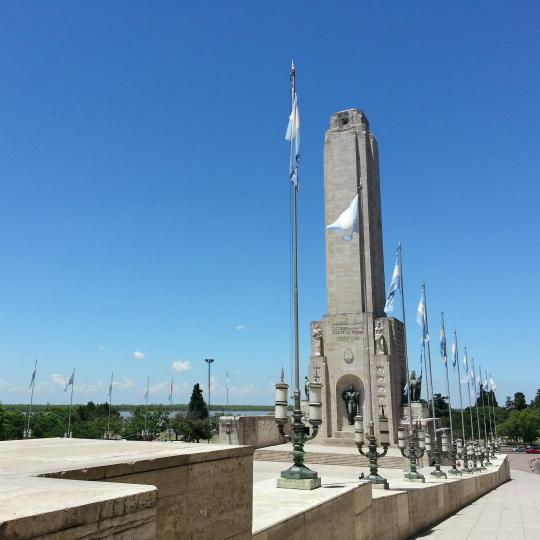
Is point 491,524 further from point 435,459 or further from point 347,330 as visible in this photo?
point 347,330

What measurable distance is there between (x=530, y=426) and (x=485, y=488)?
71.5 m

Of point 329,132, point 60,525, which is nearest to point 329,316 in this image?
point 329,132

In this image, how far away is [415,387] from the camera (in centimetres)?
3600

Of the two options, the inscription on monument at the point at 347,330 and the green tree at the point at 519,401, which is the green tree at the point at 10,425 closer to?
the inscription on monument at the point at 347,330

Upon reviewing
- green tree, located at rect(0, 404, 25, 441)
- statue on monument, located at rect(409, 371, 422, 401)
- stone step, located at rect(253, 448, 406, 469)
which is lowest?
stone step, located at rect(253, 448, 406, 469)

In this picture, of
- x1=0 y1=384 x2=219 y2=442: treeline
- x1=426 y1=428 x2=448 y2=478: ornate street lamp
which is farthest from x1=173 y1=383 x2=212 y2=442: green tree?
x1=426 y1=428 x2=448 y2=478: ornate street lamp

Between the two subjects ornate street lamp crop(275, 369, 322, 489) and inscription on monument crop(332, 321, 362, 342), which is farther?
inscription on monument crop(332, 321, 362, 342)

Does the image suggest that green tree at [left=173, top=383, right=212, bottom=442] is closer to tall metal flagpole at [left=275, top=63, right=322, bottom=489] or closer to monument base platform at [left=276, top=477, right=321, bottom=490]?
tall metal flagpole at [left=275, top=63, right=322, bottom=489]

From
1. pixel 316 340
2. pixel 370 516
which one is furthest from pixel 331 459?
pixel 370 516

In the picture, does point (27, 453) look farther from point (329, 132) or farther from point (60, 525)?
point (329, 132)

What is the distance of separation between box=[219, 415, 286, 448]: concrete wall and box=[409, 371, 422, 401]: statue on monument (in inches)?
397

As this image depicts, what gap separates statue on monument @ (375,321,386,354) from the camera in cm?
3353

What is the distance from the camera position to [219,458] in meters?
4.83

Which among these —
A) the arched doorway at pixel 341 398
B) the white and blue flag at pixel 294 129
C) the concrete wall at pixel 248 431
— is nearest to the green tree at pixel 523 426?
the arched doorway at pixel 341 398
